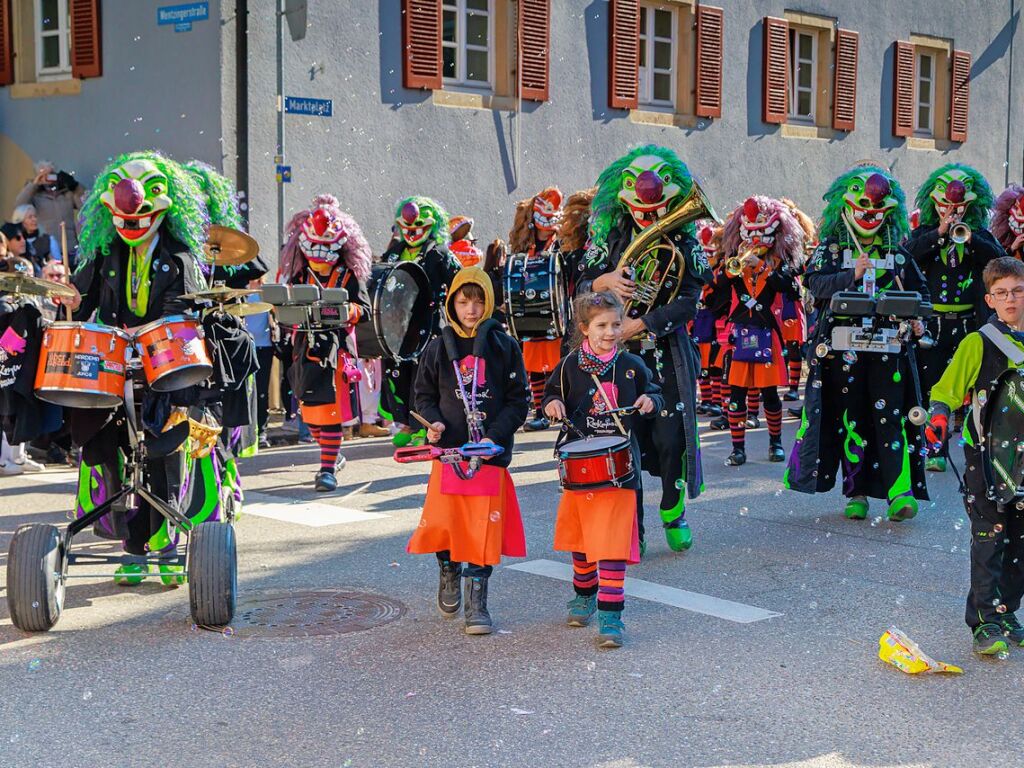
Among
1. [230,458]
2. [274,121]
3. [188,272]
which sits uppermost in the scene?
[274,121]

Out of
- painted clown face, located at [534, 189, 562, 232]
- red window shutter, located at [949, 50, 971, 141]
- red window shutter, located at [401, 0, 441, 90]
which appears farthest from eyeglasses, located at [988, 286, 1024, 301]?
red window shutter, located at [949, 50, 971, 141]

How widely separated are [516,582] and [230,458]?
1.86m

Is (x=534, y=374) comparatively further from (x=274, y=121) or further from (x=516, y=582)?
(x=516, y=582)

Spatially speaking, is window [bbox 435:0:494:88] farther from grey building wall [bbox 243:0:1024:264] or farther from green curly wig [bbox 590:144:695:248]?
green curly wig [bbox 590:144:695:248]

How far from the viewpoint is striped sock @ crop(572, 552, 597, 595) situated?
→ 634 cm

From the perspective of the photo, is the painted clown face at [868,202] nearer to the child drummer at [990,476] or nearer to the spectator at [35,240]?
the child drummer at [990,476]

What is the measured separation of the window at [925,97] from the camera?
2348cm

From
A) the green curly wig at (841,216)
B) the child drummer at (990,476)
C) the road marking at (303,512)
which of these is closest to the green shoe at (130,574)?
the road marking at (303,512)

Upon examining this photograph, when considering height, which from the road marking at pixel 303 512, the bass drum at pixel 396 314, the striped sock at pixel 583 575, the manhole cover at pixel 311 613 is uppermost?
the bass drum at pixel 396 314

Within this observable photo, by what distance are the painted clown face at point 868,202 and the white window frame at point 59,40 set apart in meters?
10.4

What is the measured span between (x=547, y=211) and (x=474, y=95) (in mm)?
4249

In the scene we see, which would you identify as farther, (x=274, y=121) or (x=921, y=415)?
(x=274, y=121)

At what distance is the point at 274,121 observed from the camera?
49.9ft

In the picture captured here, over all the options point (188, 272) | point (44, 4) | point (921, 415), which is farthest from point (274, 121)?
point (921, 415)
